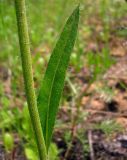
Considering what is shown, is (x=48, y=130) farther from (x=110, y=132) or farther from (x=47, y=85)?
(x=110, y=132)

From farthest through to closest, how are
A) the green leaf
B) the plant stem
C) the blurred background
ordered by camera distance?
the blurred background
the green leaf
the plant stem

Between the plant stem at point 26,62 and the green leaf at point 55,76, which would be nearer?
the plant stem at point 26,62

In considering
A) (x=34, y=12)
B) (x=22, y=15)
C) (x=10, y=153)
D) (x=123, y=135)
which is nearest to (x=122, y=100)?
(x=123, y=135)

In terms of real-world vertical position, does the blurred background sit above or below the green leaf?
below

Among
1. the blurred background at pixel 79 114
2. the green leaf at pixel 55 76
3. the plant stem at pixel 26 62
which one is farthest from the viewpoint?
the blurred background at pixel 79 114

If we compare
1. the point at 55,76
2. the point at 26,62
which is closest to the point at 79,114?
the point at 55,76

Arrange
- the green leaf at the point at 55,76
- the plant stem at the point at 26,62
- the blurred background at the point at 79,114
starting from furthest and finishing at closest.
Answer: the blurred background at the point at 79,114
the green leaf at the point at 55,76
the plant stem at the point at 26,62

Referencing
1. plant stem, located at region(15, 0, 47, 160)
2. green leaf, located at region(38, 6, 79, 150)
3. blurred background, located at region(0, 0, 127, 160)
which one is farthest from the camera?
blurred background, located at region(0, 0, 127, 160)

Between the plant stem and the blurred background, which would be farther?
the blurred background

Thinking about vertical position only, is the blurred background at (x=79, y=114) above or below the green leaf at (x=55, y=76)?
below
